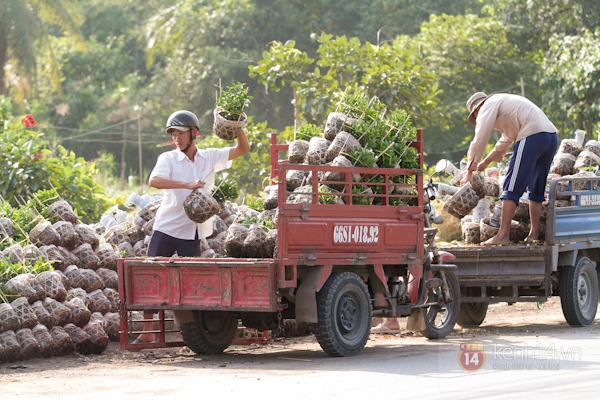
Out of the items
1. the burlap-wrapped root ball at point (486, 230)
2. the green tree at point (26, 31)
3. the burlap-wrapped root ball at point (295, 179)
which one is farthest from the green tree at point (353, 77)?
the green tree at point (26, 31)

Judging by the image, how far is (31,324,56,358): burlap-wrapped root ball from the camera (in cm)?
895

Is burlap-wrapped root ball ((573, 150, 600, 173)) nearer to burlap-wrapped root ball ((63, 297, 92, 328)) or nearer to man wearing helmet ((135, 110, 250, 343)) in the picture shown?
man wearing helmet ((135, 110, 250, 343))

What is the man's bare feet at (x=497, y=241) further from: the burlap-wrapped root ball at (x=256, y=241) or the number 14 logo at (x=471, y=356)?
the burlap-wrapped root ball at (x=256, y=241)

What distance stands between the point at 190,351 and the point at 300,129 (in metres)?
2.57

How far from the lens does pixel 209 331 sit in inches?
361

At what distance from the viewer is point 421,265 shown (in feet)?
30.7

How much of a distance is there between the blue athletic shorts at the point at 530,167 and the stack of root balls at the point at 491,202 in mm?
319

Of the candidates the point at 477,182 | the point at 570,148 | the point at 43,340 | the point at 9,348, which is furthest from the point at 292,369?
the point at 570,148

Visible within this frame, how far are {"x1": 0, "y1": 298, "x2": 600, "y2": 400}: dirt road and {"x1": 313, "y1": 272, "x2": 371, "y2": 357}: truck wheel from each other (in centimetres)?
14

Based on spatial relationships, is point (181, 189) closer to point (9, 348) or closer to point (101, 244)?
point (9, 348)

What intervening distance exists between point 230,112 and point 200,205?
104 centimetres

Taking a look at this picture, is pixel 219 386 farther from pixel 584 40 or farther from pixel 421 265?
pixel 584 40

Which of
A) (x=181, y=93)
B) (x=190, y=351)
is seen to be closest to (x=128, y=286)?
(x=190, y=351)

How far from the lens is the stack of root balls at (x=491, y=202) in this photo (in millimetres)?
10617
